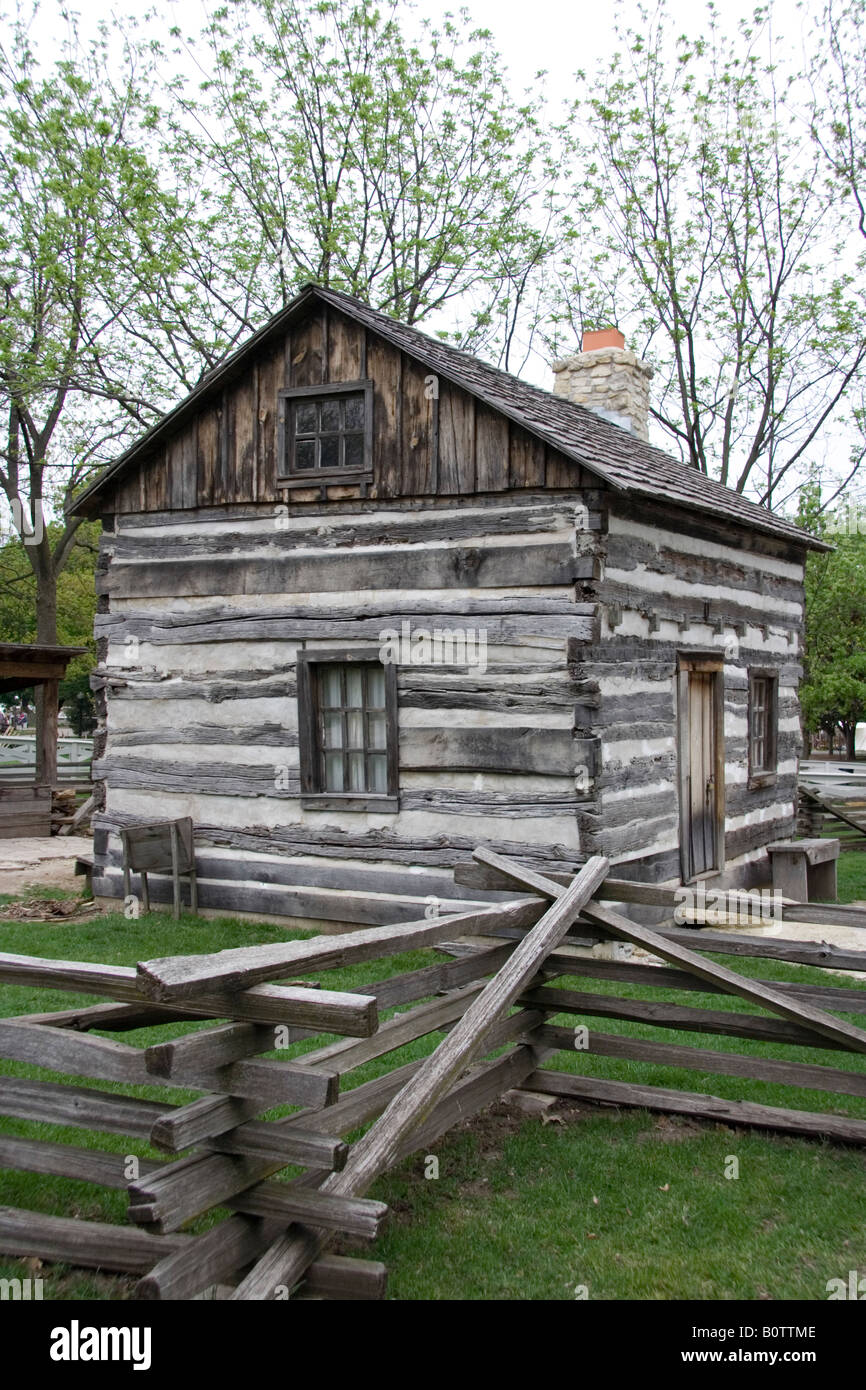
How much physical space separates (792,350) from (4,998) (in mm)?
19456

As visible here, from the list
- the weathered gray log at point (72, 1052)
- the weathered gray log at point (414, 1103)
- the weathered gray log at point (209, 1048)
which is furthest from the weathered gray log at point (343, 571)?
the weathered gray log at point (72, 1052)

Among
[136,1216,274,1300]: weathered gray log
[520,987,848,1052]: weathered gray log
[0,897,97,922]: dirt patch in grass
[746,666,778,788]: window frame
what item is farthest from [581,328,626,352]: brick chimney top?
[136,1216,274,1300]: weathered gray log

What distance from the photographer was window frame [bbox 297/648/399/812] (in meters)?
9.80

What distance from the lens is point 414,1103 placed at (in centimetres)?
414

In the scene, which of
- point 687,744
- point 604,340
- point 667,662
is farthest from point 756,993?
point 604,340

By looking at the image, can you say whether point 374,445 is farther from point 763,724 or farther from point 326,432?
point 763,724

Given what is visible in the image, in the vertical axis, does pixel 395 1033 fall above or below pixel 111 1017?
below

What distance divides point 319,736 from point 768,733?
5774mm

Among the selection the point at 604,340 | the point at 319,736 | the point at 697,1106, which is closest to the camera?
the point at 697,1106

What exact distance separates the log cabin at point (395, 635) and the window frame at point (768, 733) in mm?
702

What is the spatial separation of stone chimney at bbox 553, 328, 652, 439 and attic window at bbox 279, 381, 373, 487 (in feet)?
16.0

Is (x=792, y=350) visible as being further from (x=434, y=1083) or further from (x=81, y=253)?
(x=434, y=1083)

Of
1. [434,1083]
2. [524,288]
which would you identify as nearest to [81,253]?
[524,288]

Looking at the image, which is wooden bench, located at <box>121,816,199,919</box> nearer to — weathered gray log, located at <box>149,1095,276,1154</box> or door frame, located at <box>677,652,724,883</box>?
door frame, located at <box>677,652,724,883</box>
